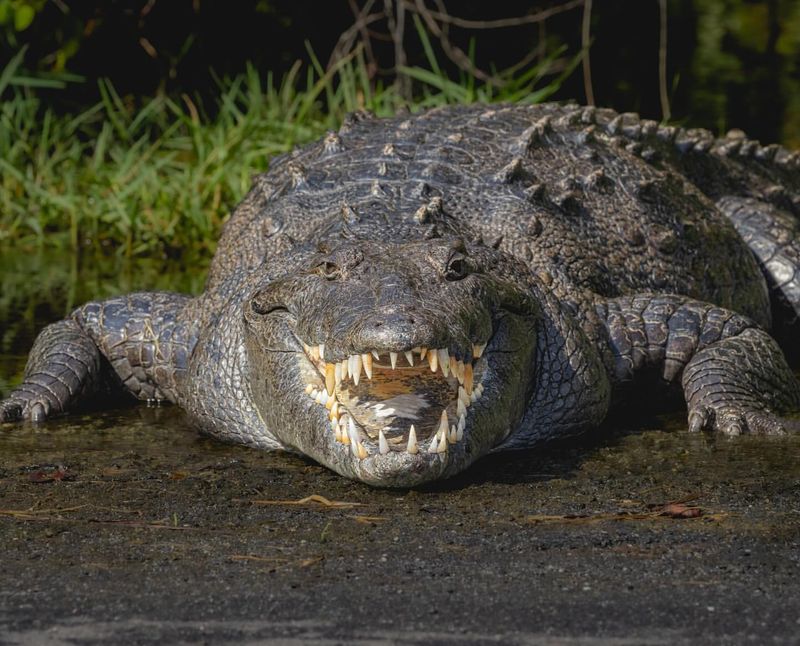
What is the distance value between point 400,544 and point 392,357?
621 mm

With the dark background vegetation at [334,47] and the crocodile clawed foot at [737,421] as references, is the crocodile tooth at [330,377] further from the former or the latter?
the dark background vegetation at [334,47]

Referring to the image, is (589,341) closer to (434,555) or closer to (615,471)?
(615,471)

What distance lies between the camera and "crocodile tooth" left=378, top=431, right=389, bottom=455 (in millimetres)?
4160

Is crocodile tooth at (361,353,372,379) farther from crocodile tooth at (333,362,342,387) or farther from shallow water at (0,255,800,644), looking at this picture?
shallow water at (0,255,800,644)

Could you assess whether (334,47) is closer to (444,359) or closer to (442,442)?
(444,359)

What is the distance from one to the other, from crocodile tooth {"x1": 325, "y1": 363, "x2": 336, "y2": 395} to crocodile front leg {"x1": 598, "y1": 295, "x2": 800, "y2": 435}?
141 cm

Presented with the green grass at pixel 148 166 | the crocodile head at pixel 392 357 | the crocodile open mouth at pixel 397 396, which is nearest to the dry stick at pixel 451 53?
the green grass at pixel 148 166

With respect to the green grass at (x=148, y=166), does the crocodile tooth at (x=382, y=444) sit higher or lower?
lower

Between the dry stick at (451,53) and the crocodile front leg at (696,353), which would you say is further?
the dry stick at (451,53)

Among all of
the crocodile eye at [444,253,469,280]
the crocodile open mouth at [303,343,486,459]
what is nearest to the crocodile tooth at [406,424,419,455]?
the crocodile open mouth at [303,343,486,459]

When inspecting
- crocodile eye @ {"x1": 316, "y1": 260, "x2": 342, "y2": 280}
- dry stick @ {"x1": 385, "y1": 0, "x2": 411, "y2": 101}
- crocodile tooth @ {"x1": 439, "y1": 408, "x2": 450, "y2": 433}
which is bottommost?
crocodile tooth @ {"x1": 439, "y1": 408, "x2": 450, "y2": 433}

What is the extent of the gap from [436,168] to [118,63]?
676 centimetres

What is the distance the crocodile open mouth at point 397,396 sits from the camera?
4.20 meters

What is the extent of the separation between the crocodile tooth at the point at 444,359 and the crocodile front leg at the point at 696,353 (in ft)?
4.28
